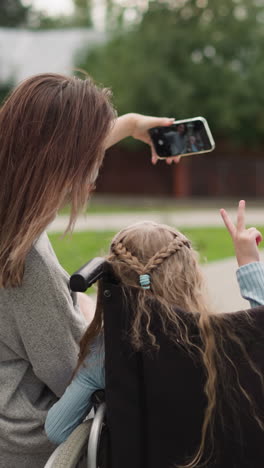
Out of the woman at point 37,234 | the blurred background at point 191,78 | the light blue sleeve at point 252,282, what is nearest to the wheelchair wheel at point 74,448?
the woman at point 37,234

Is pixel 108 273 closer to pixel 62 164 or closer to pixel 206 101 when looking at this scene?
pixel 62 164

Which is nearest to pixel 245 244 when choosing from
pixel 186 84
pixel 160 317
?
pixel 160 317

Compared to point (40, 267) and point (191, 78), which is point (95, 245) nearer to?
point (40, 267)

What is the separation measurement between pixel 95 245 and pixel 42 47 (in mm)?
25883

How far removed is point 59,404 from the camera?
167 cm

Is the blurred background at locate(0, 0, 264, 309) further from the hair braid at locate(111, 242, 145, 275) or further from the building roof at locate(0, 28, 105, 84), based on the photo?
the hair braid at locate(111, 242, 145, 275)

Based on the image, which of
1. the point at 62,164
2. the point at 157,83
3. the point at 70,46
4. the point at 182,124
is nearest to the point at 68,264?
the point at 182,124

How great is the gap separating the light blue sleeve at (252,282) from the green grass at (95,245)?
579 cm

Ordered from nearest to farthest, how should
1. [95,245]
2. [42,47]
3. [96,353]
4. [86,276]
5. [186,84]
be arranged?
[86,276]
[96,353]
[95,245]
[186,84]
[42,47]

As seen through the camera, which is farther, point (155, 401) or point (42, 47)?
point (42, 47)

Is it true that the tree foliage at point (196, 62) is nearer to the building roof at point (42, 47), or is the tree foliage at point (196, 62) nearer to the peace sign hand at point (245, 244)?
the building roof at point (42, 47)

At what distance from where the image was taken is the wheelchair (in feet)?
4.92

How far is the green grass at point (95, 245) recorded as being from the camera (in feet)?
28.0

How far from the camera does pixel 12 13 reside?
36.7 meters
